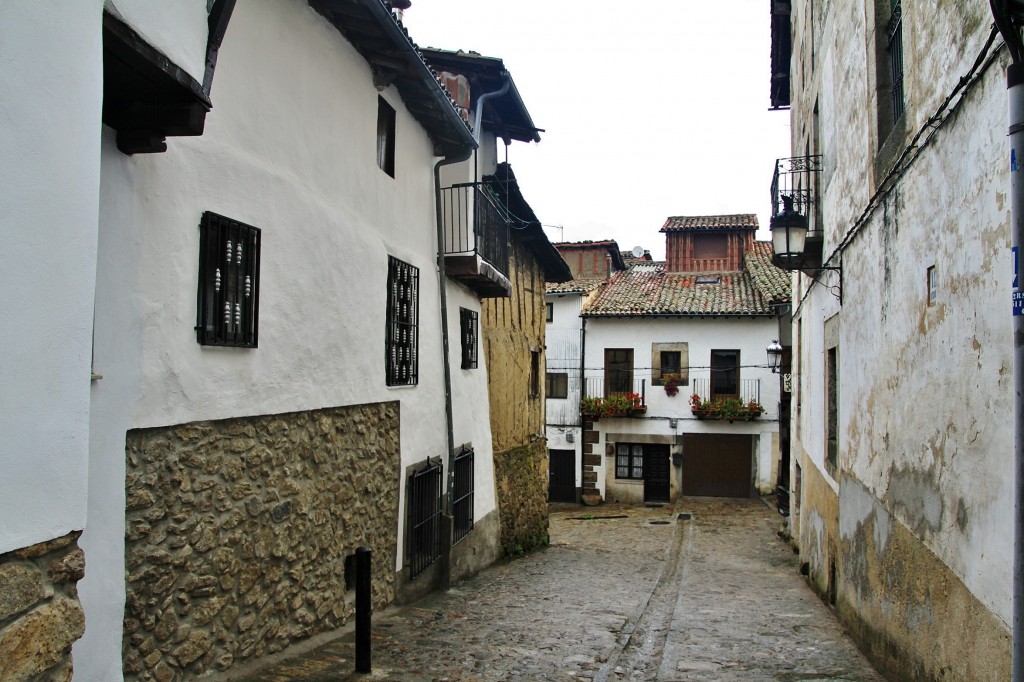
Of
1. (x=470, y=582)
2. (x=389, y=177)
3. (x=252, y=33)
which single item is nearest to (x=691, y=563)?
(x=470, y=582)

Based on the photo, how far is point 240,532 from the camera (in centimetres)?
515

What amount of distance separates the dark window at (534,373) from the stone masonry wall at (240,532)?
8.17 meters

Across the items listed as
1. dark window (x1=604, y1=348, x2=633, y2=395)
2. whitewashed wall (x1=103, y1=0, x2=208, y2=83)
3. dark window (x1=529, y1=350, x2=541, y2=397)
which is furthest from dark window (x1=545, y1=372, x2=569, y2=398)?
whitewashed wall (x1=103, y1=0, x2=208, y2=83)

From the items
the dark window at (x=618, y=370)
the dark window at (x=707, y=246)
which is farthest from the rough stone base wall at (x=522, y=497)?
the dark window at (x=707, y=246)

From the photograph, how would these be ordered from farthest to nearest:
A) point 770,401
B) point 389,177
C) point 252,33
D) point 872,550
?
point 770,401 < point 389,177 < point 872,550 < point 252,33

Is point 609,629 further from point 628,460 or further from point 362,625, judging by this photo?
point 628,460

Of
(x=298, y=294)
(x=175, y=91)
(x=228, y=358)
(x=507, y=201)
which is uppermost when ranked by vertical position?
(x=507, y=201)

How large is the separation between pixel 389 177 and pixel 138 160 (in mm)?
4135

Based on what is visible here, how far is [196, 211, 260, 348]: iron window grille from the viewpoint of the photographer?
4.81 metres

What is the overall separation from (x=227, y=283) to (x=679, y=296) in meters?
23.7

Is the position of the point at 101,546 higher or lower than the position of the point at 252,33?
lower

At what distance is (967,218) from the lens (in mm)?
4500

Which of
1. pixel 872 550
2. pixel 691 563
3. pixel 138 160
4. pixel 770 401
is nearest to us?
pixel 138 160

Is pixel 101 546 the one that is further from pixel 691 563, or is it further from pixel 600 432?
pixel 600 432
